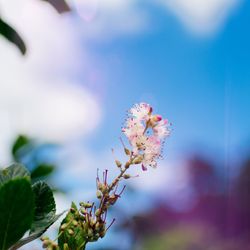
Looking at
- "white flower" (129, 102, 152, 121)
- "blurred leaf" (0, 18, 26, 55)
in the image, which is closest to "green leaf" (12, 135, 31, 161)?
"blurred leaf" (0, 18, 26, 55)

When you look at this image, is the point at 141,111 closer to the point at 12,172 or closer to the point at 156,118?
the point at 156,118

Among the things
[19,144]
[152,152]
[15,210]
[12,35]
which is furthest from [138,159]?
[19,144]

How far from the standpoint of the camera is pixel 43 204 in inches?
19.6

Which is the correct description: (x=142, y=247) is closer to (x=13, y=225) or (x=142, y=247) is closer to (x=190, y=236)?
(x=190, y=236)

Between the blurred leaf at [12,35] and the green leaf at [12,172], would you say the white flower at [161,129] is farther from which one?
the blurred leaf at [12,35]

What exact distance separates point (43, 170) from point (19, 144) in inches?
7.3

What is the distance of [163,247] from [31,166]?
749mm

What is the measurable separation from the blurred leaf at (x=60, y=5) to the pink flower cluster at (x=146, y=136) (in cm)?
62

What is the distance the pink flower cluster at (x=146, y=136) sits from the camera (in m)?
0.51

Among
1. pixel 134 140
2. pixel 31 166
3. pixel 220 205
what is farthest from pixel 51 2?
pixel 220 205

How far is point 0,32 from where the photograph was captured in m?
1.09

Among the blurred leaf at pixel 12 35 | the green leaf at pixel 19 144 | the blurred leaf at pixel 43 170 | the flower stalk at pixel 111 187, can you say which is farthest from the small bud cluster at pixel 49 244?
the green leaf at pixel 19 144

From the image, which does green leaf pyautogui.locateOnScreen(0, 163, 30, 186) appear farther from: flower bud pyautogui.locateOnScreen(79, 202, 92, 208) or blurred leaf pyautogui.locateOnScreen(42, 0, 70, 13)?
blurred leaf pyautogui.locateOnScreen(42, 0, 70, 13)

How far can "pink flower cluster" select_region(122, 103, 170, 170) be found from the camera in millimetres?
513
